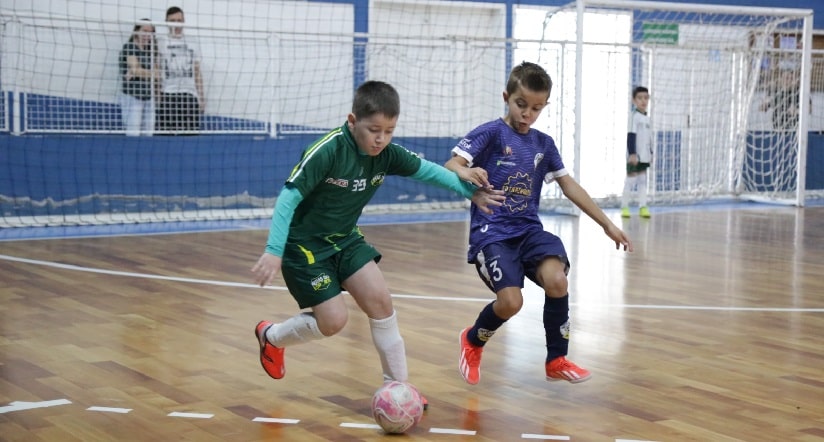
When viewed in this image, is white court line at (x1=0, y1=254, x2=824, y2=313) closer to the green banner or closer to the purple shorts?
the purple shorts

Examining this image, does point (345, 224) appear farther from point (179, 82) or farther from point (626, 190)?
point (626, 190)

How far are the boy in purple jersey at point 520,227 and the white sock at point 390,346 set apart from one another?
51 cm

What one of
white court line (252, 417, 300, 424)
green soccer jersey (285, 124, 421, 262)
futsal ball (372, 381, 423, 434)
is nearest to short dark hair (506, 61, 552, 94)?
green soccer jersey (285, 124, 421, 262)

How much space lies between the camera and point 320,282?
12.7 ft

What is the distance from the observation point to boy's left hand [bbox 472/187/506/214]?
4.05 meters

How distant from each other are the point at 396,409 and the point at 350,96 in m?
8.98

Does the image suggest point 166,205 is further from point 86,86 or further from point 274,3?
point 274,3

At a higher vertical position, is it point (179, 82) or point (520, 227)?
point (179, 82)

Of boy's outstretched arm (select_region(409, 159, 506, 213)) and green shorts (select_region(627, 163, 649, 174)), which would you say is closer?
boy's outstretched arm (select_region(409, 159, 506, 213))

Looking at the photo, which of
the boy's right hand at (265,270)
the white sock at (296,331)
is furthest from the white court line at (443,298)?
the boy's right hand at (265,270)

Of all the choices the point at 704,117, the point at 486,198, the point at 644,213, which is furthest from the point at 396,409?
the point at 704,117

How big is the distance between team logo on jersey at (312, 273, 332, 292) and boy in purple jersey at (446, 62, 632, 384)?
672 millimetres

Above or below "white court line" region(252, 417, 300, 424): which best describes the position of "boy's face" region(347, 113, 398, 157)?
above

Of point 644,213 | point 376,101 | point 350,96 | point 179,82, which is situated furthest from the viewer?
point 350,96
